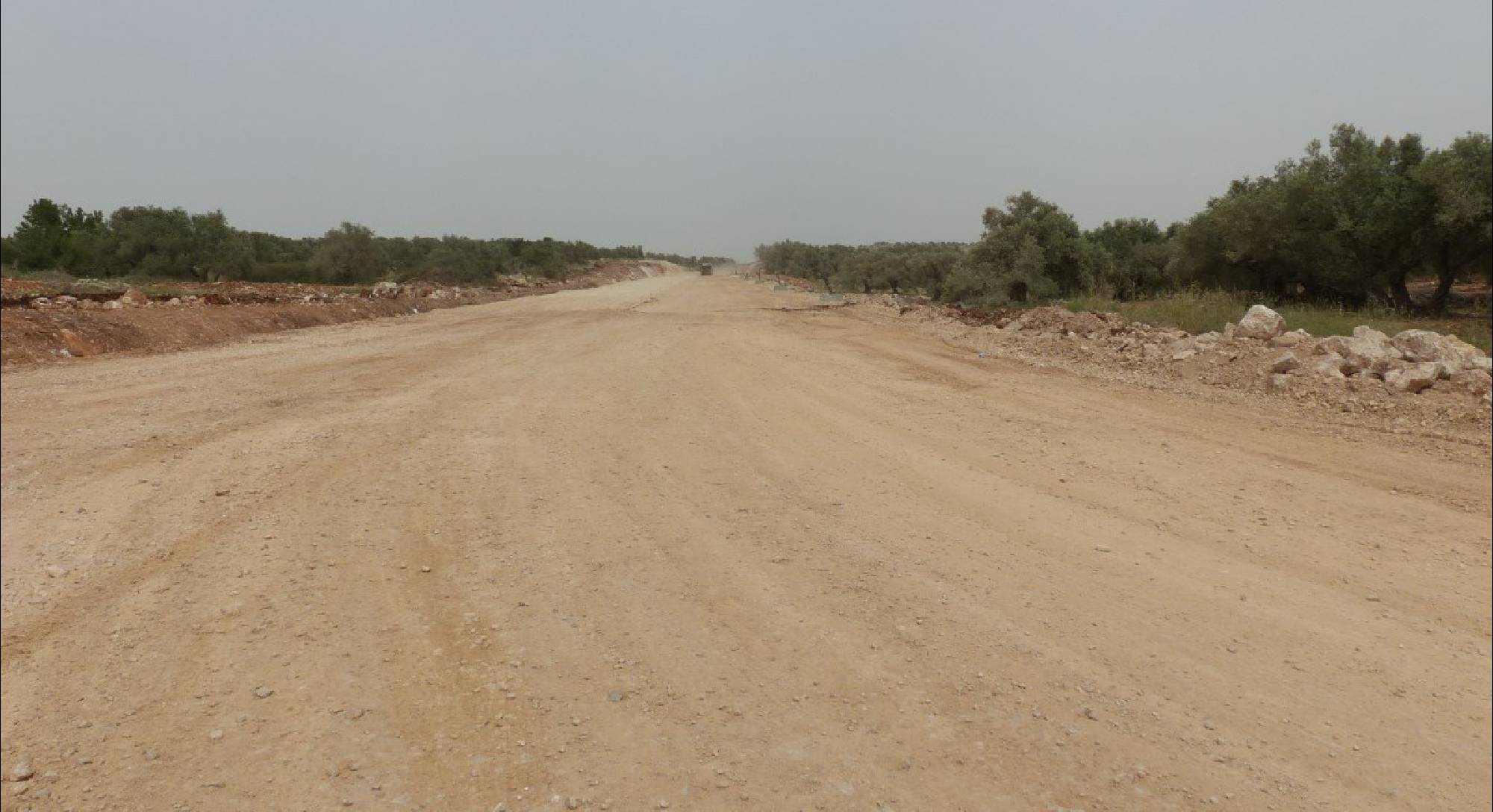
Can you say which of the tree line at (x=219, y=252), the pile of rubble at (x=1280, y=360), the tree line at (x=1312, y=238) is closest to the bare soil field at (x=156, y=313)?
the tree line at (x=219, y=252)

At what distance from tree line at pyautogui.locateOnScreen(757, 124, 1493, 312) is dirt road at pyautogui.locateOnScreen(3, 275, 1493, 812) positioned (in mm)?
8598

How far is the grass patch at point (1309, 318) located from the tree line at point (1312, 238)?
0.98 meters

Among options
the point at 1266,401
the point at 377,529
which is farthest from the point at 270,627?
the point at 1266,401

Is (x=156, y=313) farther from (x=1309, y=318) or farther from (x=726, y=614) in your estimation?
(x=1309, y=318)

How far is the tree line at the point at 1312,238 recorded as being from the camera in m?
11.0

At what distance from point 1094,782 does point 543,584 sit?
90.7 inches

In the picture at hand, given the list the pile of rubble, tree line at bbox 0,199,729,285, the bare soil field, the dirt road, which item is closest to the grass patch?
the pile of rubble

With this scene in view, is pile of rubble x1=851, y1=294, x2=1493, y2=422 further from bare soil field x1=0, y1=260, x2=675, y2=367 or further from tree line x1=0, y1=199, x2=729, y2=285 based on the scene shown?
tree line x1=0, y1=199, x2=729, y2=285

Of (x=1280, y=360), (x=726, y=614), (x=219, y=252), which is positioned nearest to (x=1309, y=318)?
(x=1280, y=360)

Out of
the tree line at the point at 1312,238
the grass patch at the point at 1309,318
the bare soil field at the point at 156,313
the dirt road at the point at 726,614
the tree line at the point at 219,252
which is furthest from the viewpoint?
the tree line at the point at 219,252

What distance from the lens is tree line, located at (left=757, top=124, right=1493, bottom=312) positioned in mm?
10984

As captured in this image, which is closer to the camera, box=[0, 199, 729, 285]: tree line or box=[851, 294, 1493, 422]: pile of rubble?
box=[851, 294, 1493, 422]: pile of rubble

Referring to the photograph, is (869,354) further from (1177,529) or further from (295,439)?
(295,439)

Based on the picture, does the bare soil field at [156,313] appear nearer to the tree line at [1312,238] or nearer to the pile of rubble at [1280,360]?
the pile of rubble at [1280,360]
